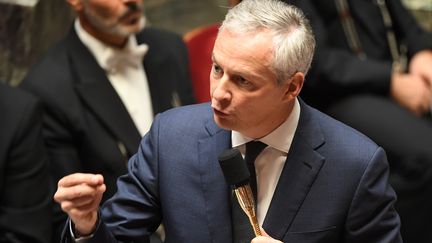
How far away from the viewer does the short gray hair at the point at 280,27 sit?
4.64 ft

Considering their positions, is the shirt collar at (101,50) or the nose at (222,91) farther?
the shirt collar at (101,50)

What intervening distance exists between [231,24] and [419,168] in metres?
1.43

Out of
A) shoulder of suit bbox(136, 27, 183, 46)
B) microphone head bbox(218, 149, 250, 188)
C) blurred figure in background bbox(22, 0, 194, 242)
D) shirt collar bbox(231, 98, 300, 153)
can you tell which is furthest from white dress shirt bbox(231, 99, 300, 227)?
shoulder of suit bbox(136, 27, 183, 46)

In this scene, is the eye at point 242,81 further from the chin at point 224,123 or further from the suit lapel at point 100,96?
the suit lapel at point 100,96

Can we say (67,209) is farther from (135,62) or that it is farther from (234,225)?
(135,62)

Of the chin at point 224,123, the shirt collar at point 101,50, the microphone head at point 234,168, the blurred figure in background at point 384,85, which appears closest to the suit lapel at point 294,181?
the chin at point 224,123

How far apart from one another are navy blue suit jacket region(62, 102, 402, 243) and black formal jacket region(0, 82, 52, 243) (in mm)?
554

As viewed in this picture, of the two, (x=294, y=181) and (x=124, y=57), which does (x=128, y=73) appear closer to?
(x=124, y=57)

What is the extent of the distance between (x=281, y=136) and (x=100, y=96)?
0.84 m

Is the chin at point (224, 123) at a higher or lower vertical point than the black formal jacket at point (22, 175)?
higher

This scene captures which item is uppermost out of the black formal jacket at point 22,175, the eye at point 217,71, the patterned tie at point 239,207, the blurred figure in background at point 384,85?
the eye at point 217,71

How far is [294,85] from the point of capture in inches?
58.4

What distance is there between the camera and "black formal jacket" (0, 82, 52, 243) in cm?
211

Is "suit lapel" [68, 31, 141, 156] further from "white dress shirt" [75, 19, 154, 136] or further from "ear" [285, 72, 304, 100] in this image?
"ear" [285, 72, 304, 100]
